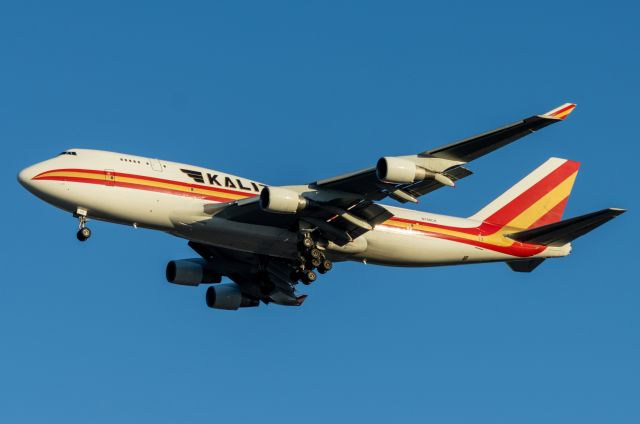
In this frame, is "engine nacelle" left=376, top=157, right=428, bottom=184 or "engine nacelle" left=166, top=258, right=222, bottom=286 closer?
Answer: "engine nacelle" left=376, top=157, right=428, bottom=184

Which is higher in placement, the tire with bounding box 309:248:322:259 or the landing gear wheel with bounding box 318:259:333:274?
the tire with bounding box 309:248:322:259

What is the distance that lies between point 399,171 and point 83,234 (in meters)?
12.9

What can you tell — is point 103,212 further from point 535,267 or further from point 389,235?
point 535,267

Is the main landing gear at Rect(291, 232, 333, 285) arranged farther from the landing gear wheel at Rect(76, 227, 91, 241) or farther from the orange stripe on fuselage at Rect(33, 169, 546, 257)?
the landing gear wheel at Rect(76, 227, 91, 241)

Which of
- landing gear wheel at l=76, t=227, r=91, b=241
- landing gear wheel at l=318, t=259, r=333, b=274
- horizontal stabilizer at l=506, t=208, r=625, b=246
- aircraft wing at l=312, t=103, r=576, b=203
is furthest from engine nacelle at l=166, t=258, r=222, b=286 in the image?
horizontal stabilizer at l=506, t=208, r=625, b=246

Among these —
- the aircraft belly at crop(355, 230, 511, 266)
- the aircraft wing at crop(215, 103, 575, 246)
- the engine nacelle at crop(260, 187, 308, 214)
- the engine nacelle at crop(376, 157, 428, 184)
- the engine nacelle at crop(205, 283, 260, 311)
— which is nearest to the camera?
the aircraft wing at crop(215, 103, 575, 246)

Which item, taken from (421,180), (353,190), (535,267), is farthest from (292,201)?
(535,267)

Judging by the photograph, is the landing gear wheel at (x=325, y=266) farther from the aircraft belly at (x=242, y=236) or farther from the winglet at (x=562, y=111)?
the winglet at (x=562, y=111)

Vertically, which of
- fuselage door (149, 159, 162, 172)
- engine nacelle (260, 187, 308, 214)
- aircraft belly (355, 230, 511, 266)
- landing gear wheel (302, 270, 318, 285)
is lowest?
landing gear wheel (302, 270, 318, 285)

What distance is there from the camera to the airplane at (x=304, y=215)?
42.2 meters

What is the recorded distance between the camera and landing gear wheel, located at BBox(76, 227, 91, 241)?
142ft

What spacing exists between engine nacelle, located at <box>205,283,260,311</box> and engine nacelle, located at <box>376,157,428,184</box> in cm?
1446

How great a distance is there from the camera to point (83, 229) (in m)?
43.4

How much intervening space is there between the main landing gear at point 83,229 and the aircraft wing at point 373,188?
5190mm
